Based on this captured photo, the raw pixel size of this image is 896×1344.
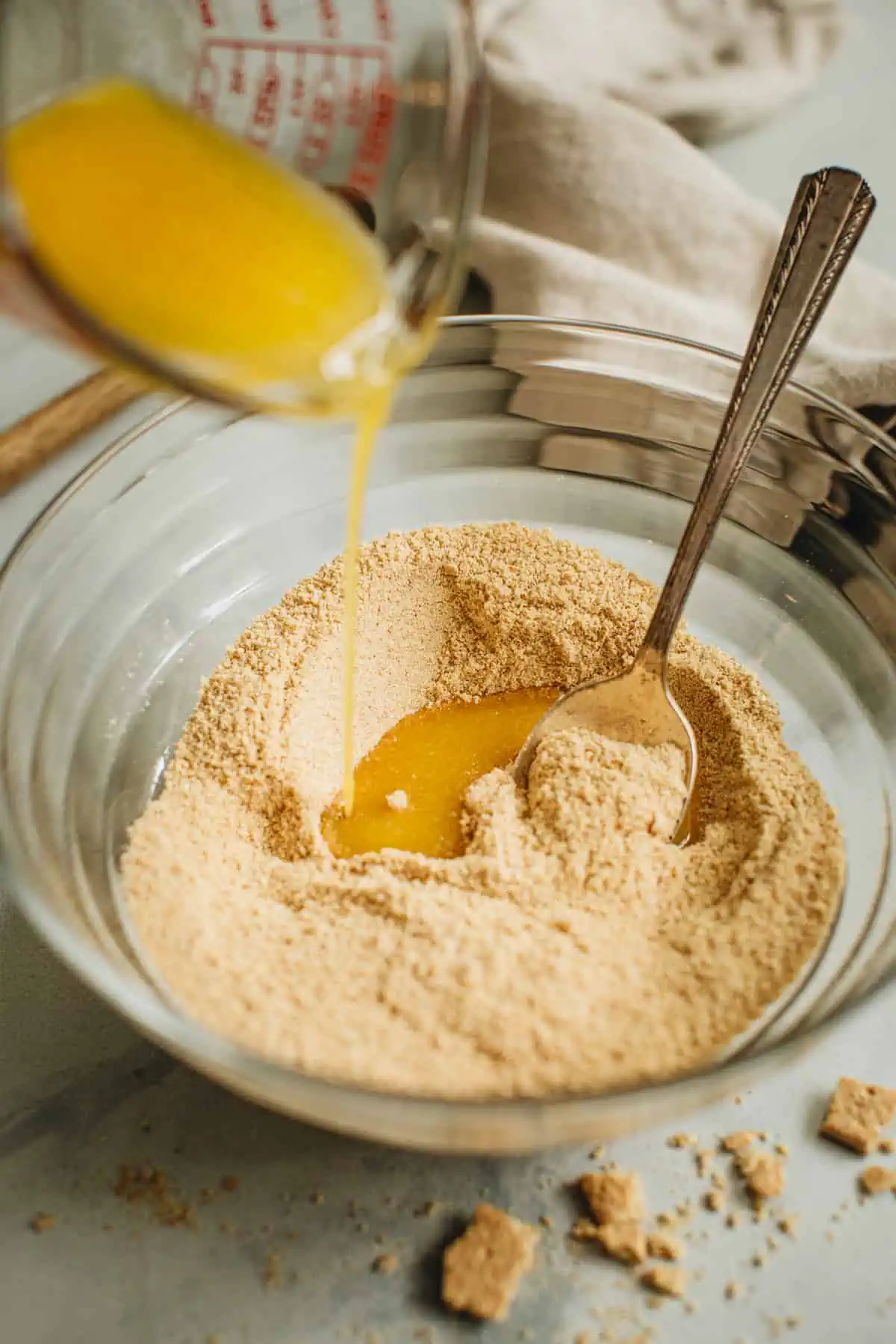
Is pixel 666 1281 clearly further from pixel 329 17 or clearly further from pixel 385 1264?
pixel 329 17

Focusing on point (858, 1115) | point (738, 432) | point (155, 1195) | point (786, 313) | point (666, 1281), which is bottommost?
point (155, 1195)

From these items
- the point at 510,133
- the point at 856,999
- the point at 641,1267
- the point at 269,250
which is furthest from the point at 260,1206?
the point at 510,133

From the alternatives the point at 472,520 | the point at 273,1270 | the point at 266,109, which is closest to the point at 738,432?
the point at 472,520

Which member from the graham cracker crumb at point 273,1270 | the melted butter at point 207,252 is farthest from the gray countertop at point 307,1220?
the melted butter at point 207,252

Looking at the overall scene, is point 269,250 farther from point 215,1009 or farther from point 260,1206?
point 260,1206

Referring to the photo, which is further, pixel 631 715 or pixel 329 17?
pixel 631 715

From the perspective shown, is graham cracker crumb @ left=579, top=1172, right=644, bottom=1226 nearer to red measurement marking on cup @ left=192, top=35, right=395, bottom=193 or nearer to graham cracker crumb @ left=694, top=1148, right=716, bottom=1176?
graham cracker crumb @ left=694, top=1148, right=716, bottom=1176

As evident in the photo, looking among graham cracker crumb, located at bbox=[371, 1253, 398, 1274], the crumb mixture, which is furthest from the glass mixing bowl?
graham cracker crumb, located at bbox=[371, 1253, 398, 1274]

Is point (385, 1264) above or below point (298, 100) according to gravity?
below
